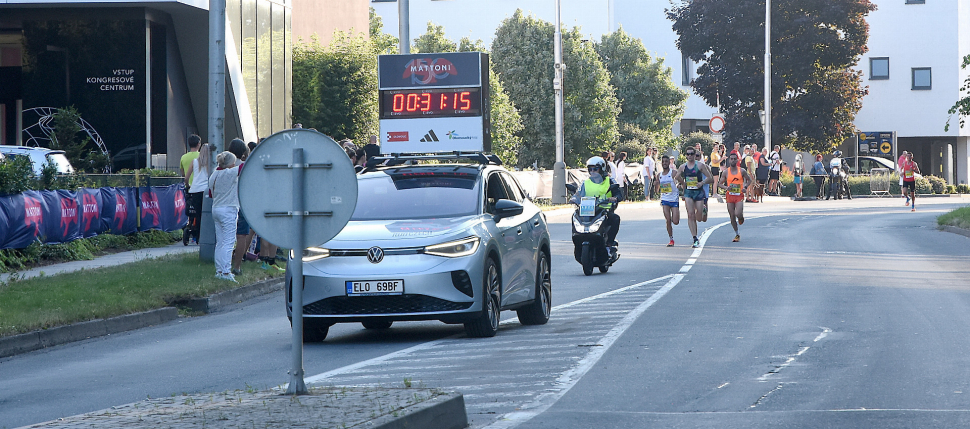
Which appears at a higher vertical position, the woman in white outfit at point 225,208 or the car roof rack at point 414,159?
the car roof rack at point 414,159

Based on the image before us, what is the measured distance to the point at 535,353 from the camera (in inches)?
400

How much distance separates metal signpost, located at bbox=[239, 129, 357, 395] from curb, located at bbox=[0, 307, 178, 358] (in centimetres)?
488

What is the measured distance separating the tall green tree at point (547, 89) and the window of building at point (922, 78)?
2412 centimetres

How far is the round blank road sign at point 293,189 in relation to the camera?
289 inches

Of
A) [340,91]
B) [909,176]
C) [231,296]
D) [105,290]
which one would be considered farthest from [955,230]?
[105,290]

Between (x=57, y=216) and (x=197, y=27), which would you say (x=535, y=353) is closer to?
(x=57, y=216)

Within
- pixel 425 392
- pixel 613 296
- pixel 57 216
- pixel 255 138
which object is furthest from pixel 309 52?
pixel 425 392

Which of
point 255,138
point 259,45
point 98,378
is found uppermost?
point 259,45

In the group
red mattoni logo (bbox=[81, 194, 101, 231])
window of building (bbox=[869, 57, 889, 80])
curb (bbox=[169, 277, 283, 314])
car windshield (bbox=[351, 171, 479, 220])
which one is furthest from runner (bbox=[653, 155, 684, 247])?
window of building (bbox=[869, 57, 889, 80])

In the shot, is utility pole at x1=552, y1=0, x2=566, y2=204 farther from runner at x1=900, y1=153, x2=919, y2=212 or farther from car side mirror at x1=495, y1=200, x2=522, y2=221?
car side mirror at x1=495, y1=200, x2=522, y2=221

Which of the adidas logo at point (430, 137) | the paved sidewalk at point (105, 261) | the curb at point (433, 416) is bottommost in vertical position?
the curb at point (433, 416)

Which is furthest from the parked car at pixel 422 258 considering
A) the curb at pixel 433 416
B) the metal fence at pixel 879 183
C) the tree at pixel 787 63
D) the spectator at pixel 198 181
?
the tree at pixel 787 63

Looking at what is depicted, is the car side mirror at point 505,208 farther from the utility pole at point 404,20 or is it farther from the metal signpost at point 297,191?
the utility pole at point 404,20

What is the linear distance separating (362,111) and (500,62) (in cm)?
1528
